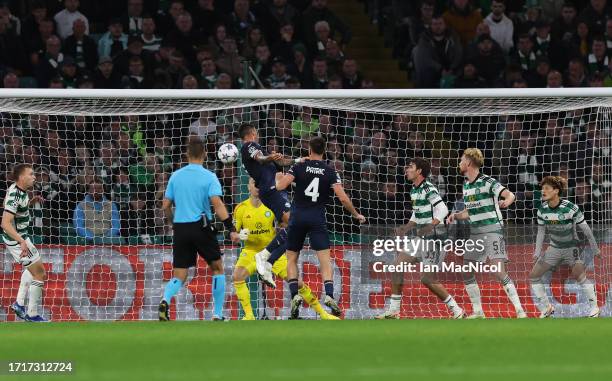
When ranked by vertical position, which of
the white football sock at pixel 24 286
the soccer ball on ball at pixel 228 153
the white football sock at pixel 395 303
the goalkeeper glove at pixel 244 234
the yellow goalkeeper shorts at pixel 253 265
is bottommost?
the white football sock at pixel 395 303

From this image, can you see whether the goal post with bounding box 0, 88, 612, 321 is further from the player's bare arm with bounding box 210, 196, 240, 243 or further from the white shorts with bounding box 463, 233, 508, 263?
the player's bare arm with bounding box 210, 196, 240, 243

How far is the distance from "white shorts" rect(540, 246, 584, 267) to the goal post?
38 cm

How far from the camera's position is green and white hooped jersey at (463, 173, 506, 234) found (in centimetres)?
1479

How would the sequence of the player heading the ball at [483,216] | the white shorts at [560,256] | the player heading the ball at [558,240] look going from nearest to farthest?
the player heading the ball at [483,216]
the player heading the ball at [558,240]
the white shorts at [560,256]

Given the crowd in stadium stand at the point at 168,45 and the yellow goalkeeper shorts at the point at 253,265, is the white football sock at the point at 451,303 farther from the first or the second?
the crowd in stadium stand at the point at 168,45

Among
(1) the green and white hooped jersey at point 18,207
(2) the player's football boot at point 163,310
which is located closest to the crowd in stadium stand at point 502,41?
(1) the green and white hooped jersey at point 18,207

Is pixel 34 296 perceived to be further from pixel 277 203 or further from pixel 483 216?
pixel 483 216

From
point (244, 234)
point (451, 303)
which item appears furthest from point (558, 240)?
point (244, 234)

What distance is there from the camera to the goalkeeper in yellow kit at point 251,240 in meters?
14.9

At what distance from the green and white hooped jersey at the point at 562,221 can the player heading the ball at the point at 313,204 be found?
8.09ft

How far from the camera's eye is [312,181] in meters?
14.1

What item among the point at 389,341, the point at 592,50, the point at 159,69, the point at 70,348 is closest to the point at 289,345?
the point at 389,341

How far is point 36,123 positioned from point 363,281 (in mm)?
4280

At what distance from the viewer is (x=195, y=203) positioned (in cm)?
1330
